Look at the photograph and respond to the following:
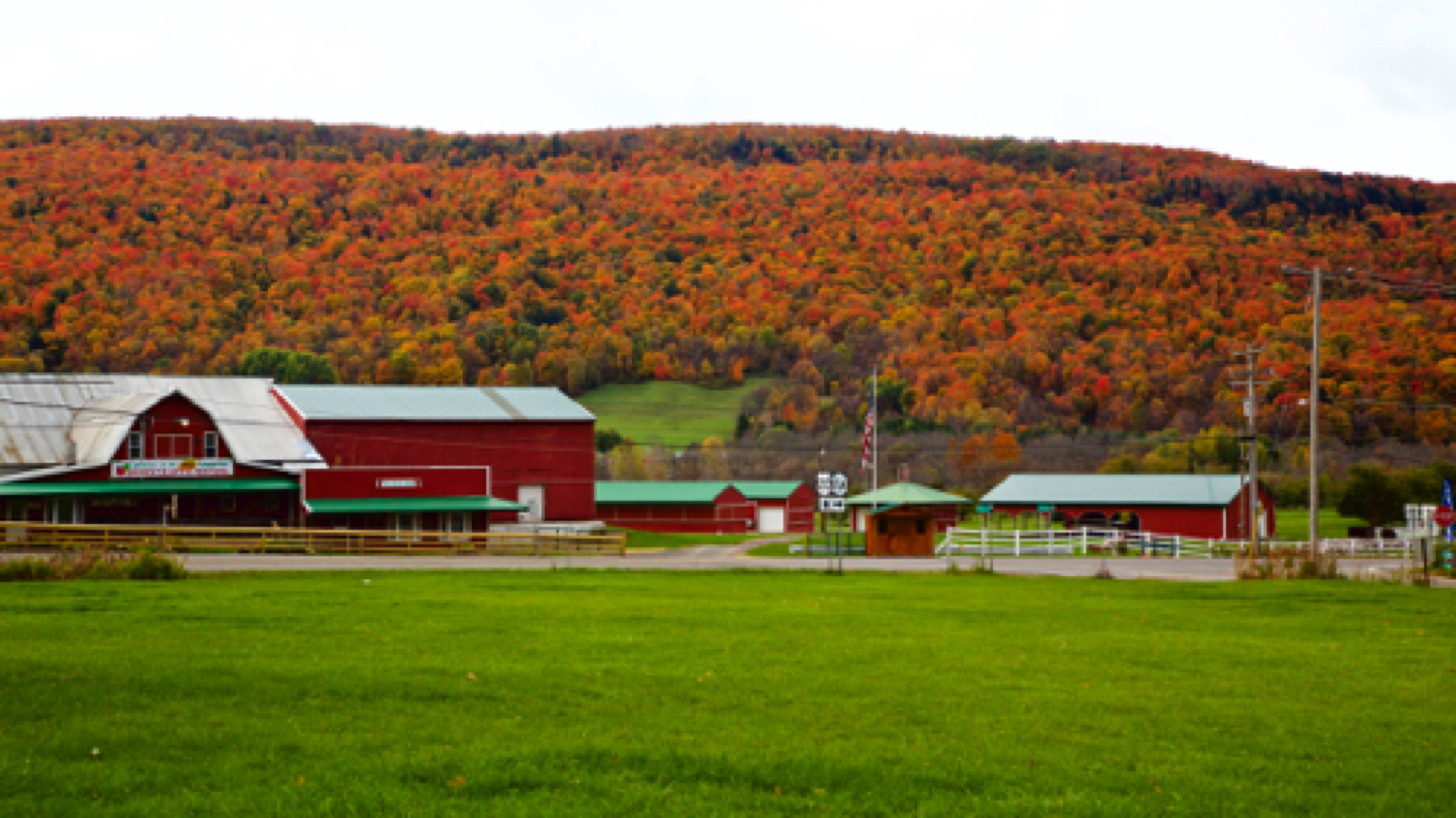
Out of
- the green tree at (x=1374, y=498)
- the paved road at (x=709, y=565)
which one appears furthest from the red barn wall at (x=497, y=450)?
the green tree at (x=1374, y=498)

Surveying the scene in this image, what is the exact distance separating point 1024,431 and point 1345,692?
316 ft

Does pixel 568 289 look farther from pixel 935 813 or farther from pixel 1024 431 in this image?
pixel 935 813

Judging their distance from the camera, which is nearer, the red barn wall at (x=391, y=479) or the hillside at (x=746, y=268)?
the red barn wall at (x=391, y=479)

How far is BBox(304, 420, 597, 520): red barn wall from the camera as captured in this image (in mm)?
61344

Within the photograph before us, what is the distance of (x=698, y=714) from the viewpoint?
1049 cm

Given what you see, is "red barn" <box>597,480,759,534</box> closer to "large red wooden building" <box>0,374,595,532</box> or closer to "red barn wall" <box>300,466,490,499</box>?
"large red wooden building" <box>0,374,595,532</box>

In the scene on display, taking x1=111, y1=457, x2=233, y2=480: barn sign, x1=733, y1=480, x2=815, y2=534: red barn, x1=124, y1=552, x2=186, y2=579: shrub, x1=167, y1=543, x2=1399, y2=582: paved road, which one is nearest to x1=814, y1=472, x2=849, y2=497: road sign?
x1=167, y1=543, x2=1399, y2=582: paved road

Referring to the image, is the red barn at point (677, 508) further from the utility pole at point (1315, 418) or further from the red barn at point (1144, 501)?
the utility pole at point (1315, 418)

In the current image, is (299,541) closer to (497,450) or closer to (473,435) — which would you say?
(473,435)

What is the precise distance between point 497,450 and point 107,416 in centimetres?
1797

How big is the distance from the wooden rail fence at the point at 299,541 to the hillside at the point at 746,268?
5596 centimetres

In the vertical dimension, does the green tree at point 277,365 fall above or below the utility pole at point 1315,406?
above

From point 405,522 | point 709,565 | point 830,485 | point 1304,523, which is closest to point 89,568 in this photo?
point 830,485

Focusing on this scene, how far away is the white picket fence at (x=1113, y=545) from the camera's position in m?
51.4
